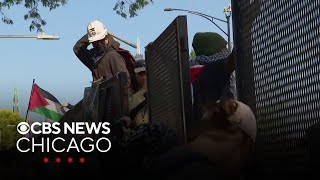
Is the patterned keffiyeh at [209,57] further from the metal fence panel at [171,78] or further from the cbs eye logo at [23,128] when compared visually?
the cbs eye logo at [23,128]

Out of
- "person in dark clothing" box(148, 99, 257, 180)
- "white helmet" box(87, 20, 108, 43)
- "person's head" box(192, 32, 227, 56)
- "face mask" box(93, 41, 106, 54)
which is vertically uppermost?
"white helmet" box(87, 20, 108, 43)

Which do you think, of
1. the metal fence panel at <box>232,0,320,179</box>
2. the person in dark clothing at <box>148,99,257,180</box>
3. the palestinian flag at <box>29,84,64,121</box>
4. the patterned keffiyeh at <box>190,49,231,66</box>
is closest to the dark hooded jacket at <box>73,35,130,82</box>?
the patterned keffiyeh at <box>190,49,231,66</box>

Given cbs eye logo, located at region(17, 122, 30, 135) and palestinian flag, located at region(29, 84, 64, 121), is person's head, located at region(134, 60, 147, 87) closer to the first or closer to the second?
cbs eye logo, located at region(17, 122, 30, 135)

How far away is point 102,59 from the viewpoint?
6.46 m

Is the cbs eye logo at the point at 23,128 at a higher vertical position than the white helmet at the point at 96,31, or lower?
lower

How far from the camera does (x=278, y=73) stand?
2676 millimetres

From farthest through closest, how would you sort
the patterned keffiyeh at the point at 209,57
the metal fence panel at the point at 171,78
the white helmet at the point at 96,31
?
the white helmet at the point at 96,31 < the patterned keffiyeh at the point at 209,57 < the metal fence panel at the point at 171,78

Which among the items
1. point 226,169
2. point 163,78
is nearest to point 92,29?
point 163,78

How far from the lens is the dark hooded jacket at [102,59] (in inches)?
251

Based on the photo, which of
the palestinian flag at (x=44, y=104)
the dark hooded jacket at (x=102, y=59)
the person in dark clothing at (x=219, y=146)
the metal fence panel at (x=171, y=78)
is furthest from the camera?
the palestinian flag at (x=44, y=104)

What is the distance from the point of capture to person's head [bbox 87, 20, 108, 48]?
665cm

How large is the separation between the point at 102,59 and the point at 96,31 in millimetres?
442

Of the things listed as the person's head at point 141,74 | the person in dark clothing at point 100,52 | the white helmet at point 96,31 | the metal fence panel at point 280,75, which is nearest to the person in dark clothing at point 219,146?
the metal fence panel at point 280,75

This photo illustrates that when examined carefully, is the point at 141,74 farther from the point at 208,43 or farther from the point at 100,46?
the point at 208,43
